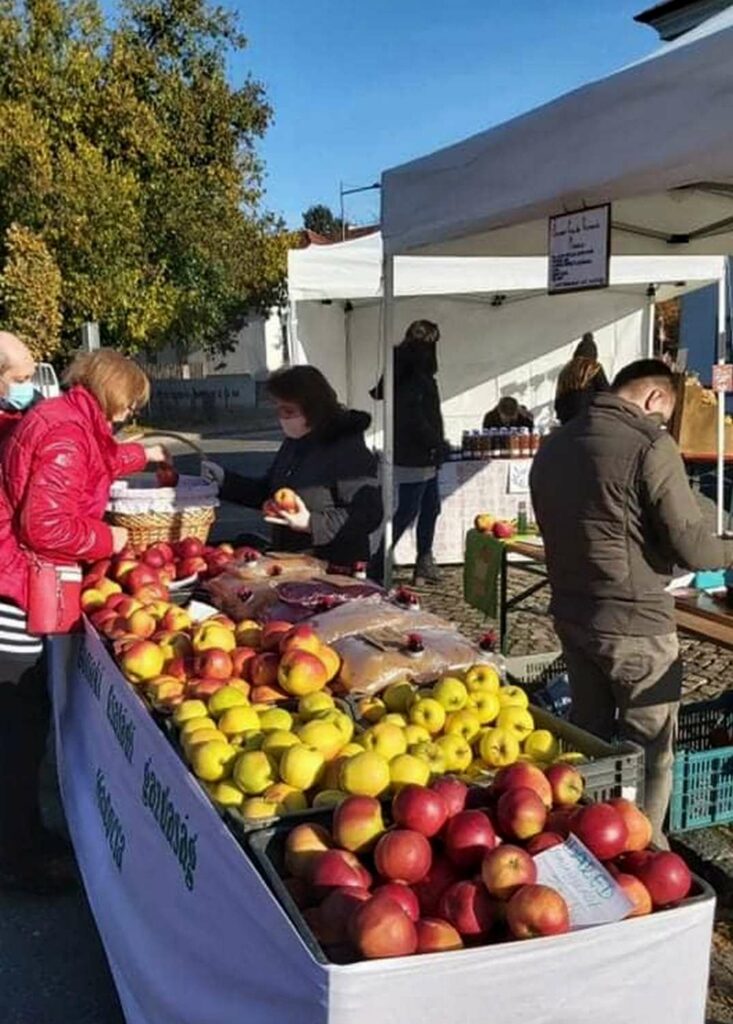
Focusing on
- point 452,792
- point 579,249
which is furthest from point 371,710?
point 579,249

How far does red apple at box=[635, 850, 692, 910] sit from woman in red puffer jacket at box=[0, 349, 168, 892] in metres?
2.10

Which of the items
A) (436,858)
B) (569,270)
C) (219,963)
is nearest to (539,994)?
(436,858)

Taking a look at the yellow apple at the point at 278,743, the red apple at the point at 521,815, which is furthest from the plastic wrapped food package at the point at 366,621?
the red apple at the point at 521,815

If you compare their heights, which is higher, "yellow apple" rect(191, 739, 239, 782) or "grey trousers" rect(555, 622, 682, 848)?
"yellow apple" rect(191, 739, 239, 782)

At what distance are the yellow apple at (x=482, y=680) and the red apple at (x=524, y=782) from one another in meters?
0.47

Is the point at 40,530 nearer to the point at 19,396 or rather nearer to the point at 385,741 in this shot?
the point at 19,396

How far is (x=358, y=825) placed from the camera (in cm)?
171

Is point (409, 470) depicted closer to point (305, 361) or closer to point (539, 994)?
point (305, 361)

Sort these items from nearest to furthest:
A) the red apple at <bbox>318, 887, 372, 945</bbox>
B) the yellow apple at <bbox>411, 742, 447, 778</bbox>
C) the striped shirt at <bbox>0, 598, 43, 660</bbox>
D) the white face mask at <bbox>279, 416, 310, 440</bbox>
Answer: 1. the red apple at <bbox>318, 887, 372, 945</bbox>
2. the yellow apple at <bbox>411, 742, 447, 778</bbox>
3. the striped shirt at <bbox>0, 598, 43, 660</bbox>
4. the white face mask at <bbox>279, 416, 310, 440</bbox>

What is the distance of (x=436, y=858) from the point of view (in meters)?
1.72

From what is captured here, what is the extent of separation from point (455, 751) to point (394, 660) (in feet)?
1.50

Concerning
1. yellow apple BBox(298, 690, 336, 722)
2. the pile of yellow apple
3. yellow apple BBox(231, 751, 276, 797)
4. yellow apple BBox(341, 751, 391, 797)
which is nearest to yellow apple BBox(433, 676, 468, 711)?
the pile of yellow apple

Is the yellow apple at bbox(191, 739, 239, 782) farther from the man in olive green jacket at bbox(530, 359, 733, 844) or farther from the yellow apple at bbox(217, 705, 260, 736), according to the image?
the man in olive green jacket at bbox(530, 359, 733, 844)

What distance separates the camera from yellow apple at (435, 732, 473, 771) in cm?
206
